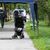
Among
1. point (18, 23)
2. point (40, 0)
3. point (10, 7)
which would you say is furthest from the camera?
point (10, 7)

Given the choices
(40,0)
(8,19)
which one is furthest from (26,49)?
(8,19)

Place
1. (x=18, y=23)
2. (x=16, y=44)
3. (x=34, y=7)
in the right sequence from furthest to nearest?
Answer: (x=34, y=7) < (x=18, y=23) < (x=16, y=44)

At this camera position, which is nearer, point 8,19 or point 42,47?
point 42,47

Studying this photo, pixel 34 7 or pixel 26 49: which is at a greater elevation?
pixel 34 7

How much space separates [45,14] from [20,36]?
15.7 metres

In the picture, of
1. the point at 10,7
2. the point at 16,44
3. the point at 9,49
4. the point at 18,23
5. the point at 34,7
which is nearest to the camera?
the point at 9,49

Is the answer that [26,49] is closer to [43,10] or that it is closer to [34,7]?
[34,7]

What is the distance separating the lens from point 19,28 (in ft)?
58.0

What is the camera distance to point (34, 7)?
65.2ft

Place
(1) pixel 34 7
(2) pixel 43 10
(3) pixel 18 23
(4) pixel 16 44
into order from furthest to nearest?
(2) pixel 43 10, (1) pixel 34 7, (3) pixel 18 23, (4) pixel 16 44

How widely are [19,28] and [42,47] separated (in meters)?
3.94

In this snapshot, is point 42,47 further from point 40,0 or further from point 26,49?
point 40,0

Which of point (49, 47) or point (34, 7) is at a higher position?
point (34, 7)

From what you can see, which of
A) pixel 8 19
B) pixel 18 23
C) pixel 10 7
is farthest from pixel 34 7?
pixel 10 7
